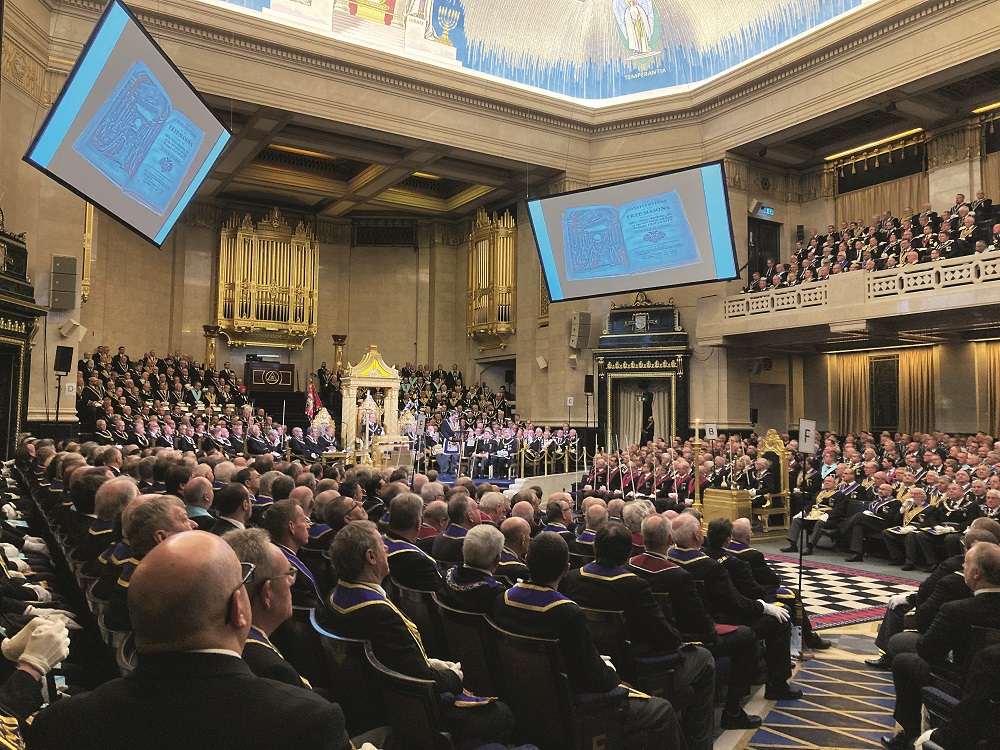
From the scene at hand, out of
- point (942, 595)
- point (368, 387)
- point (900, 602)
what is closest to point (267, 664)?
point (942, 595)

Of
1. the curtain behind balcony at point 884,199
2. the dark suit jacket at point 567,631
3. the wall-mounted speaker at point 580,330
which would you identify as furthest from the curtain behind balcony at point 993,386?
the dark suit jacket at point 567,631

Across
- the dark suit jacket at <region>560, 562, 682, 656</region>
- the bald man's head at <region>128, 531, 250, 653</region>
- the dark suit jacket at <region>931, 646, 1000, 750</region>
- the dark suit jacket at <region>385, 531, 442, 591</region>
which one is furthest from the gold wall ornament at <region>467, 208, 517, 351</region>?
the bald man's head at <region>128, 531, 250, 653</region>

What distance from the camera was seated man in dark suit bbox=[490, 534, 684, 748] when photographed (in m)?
3.14

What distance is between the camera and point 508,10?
65.9 feet

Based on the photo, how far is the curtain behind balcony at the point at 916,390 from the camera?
17.7 metres

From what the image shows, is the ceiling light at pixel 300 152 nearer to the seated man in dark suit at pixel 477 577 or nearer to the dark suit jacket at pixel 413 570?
the dark suit jacket at pixel 413 570

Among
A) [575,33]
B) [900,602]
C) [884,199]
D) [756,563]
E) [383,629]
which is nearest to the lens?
[383,629]

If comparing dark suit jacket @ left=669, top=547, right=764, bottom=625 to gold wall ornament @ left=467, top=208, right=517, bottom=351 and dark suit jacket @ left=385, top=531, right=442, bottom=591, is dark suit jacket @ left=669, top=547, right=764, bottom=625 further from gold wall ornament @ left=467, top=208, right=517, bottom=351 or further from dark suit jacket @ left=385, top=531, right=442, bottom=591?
gold wall ornament @ left=467, top=208, right=517, bottom=351

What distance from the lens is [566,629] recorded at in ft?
10.3

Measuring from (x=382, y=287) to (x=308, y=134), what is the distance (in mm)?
7490

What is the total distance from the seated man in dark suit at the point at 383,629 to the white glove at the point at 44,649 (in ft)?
3.08

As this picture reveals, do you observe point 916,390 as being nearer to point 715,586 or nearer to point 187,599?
point 715,586

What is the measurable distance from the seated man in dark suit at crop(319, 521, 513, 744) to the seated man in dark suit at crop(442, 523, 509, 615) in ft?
1.70

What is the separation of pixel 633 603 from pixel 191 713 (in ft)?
9.11
